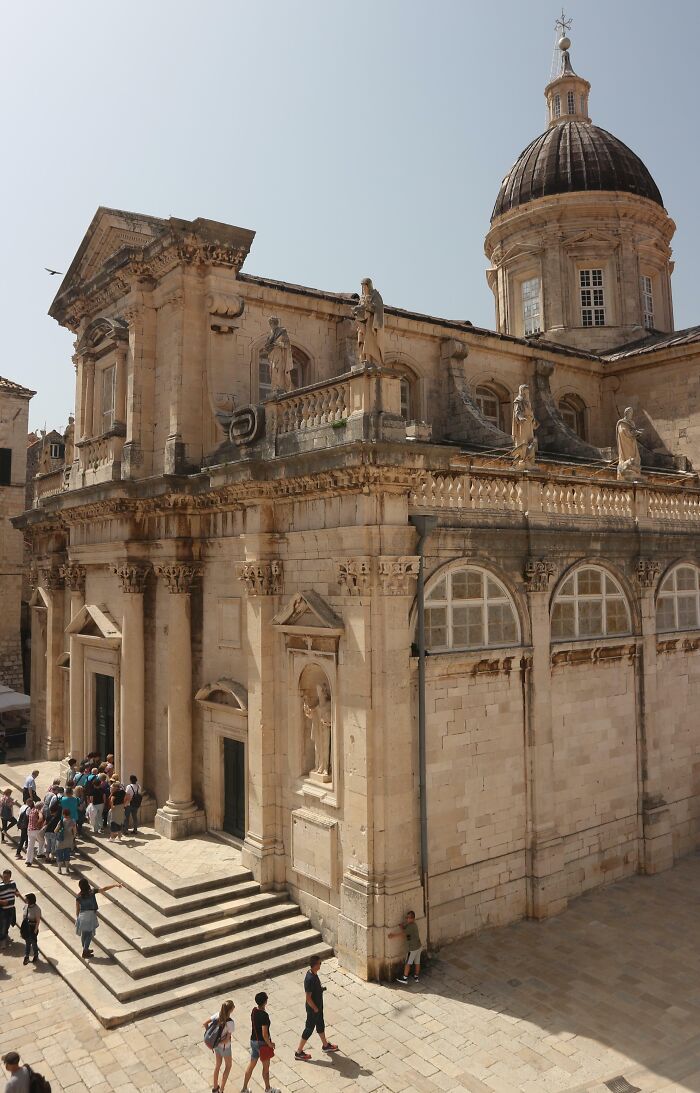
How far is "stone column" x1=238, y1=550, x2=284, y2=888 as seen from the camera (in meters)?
14.2

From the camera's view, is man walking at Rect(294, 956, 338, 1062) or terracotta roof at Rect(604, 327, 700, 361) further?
terracotta roof at Rect(604, 327, 700, 361)

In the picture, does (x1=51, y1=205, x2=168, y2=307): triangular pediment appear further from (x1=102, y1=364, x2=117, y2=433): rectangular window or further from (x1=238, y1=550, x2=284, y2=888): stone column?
(x1=238, y1=550, x2=284, y2=888): stone column

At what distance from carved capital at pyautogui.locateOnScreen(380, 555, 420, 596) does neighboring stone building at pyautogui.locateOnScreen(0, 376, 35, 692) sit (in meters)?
26.9

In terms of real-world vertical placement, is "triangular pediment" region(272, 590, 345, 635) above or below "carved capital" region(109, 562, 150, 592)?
below

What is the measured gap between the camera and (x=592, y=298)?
2820 centimetres

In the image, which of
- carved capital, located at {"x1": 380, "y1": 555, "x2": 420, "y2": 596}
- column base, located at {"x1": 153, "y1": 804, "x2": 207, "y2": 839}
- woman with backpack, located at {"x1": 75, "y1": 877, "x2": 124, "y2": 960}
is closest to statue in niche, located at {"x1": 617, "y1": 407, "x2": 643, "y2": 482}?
carved capital, located at {"x1": 380, "y1": 555, "x2": 420, "y2": 596}

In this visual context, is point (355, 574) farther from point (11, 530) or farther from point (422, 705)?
→ point (11, 530)

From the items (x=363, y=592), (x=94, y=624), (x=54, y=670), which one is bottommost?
(x=54, y=670)

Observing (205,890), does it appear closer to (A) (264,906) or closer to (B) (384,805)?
(A) (264,906)

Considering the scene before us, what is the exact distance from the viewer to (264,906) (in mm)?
13633

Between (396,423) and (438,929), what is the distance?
27.3 ft

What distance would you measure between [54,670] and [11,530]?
1324cm

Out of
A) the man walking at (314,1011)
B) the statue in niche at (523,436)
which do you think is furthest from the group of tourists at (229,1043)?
the statue in niche at (523,436)

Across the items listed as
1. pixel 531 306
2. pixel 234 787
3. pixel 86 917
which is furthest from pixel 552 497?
pixel 531 306
